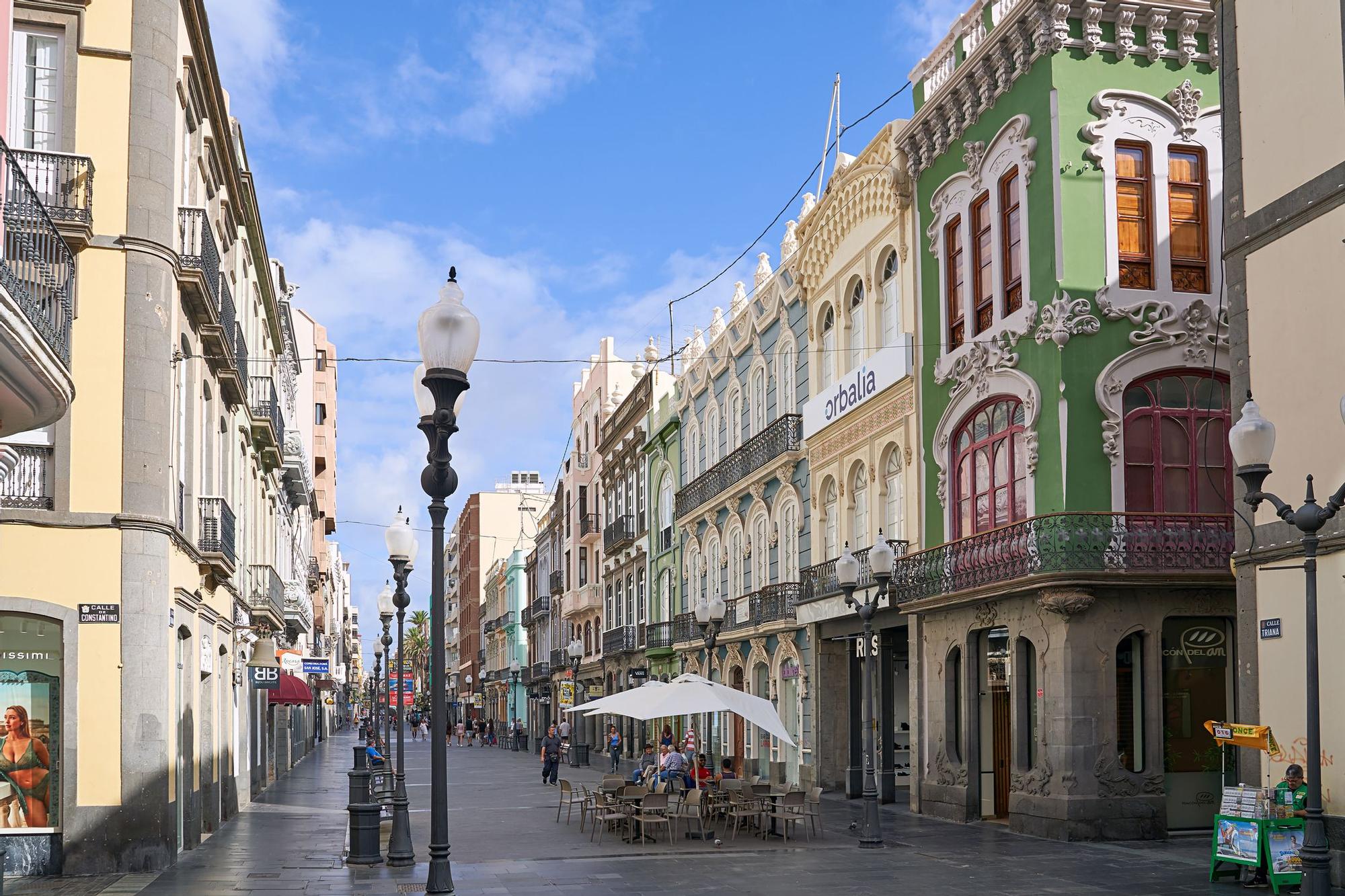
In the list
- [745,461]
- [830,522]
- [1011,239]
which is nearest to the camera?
[1011,239]

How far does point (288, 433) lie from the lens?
142ft

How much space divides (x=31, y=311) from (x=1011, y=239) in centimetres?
1747

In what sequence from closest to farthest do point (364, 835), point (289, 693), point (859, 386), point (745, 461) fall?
point (364, 835)
point (859, 386)
point (289, 693)
point (745, 461)

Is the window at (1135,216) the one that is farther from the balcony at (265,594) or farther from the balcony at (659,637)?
the balcony at (659,637)

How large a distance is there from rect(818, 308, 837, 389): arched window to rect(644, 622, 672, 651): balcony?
15298mm

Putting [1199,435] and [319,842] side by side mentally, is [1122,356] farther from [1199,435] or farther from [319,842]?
[319,842]

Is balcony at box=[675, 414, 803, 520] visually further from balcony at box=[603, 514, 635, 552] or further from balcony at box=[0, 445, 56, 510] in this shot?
balcony at box=[0, 445, 56, 510]

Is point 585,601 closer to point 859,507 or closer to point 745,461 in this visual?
point 745,461

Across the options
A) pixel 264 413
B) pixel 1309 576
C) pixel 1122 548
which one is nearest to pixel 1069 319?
pixel 1122 548

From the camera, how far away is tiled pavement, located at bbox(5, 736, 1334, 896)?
52.7 feet

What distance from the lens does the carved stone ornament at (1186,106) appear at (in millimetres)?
22125

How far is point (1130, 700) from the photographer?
2148 centimetres

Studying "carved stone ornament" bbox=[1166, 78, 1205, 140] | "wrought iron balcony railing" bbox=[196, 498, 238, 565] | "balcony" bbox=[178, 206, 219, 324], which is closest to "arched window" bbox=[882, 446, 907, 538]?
"carved stone ornament" bbox=[1166, 78, 1205, 140]

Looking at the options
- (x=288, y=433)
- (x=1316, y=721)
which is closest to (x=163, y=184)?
(x=1316, y=721)
